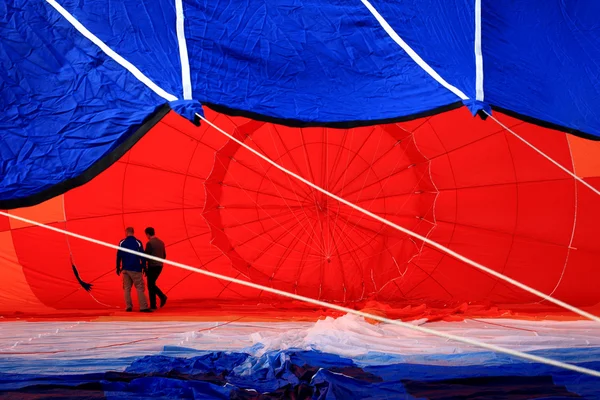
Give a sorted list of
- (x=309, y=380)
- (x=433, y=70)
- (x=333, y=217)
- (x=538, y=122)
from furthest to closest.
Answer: (x=333, y=217)
(x=309, y=380)
(x=433, y=70)
(x=538, y=122)

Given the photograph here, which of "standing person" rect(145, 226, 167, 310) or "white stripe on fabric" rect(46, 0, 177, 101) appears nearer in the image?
"white stripe on fabric" rect(46, 0, 177, 101)

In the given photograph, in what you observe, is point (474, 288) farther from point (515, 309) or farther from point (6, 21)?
point (6, 21)

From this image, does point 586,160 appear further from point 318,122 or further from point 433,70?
point 318,122

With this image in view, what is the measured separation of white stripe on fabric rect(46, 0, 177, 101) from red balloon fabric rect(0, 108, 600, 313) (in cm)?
323

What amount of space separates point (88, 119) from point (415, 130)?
400 centimetres

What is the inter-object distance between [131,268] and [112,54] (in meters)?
3.46

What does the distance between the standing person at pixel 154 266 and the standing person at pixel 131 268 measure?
92 millimetres

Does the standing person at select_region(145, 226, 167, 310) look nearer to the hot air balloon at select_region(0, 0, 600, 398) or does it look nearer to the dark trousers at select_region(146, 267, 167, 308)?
the dark trousers at select_region(146, 267, 167, 308)

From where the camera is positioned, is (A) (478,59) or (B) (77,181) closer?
(B) (77,181)

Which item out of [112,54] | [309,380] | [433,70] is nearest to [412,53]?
[433,70]

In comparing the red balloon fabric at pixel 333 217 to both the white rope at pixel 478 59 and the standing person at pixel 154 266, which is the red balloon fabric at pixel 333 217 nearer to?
the standing person at pixel 154 266

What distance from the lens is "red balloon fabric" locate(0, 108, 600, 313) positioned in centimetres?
670

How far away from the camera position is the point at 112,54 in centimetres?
349

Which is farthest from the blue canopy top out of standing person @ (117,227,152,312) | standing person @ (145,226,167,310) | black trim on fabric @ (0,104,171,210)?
standing person @ (145,226,167,310)
